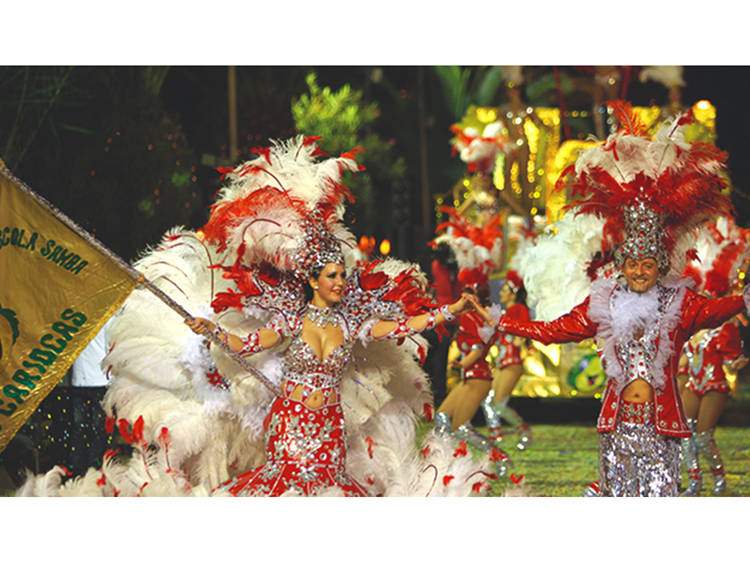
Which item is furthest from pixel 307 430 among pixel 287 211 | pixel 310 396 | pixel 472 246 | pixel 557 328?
pixel 472 246

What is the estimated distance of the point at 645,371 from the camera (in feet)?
18.4

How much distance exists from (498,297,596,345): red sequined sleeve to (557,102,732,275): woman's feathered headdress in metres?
0.39

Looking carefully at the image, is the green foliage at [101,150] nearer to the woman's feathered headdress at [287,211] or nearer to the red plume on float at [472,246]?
the red plume on float at [472,246]

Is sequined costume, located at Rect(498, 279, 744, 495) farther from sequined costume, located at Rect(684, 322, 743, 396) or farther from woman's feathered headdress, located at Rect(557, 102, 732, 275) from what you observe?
sequined costume, located at Rect(684, 322, 743, 396)

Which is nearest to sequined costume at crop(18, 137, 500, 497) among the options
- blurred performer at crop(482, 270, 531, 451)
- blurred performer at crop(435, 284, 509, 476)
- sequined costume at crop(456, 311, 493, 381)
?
blurred performer at crop(435, 284, 509, 476)

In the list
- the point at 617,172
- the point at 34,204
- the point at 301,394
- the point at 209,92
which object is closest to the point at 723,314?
the point at 617,172

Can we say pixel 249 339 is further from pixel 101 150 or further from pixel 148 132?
pixel 101 150

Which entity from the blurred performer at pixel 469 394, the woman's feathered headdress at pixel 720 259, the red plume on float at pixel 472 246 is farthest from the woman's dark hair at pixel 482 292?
the woman's feathered headdress at pixel 720 259

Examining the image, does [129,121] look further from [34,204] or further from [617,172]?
[617,172]

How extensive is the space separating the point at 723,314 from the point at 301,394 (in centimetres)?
235

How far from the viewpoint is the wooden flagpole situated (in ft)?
17.8

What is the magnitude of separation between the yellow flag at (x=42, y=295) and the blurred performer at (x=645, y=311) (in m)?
2.21

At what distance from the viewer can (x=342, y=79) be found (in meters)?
27.0

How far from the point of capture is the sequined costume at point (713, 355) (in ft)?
27.1
